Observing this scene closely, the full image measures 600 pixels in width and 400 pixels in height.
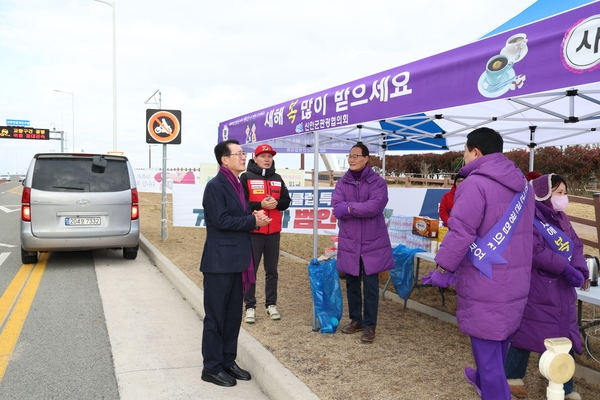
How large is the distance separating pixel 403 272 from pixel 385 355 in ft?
5.88

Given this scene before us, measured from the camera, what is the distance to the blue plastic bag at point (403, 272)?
5.54 meters

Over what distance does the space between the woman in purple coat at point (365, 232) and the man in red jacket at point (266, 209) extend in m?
0.83

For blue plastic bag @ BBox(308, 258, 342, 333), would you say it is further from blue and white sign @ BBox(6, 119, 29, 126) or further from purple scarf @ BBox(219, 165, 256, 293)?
blue and white sign @ BBox(6, 119, 29, 126)

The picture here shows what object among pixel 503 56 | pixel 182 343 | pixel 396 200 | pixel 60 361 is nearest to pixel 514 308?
pixel 503 56

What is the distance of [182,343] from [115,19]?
21.1 meters

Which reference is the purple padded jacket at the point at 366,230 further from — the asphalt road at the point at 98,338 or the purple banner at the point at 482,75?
the asphalt road at the point at 98,338

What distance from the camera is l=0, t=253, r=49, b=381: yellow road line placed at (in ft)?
13.4

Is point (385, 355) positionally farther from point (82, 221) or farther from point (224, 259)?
point (82, 221)

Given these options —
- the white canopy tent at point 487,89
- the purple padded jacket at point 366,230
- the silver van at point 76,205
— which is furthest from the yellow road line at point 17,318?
the white canopy tent at point 487,89

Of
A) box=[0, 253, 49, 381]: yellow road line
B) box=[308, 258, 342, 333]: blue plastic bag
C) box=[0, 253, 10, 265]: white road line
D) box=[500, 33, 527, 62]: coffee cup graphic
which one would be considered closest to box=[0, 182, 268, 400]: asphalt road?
box=[0, 253, 49, 381]: yellow road line

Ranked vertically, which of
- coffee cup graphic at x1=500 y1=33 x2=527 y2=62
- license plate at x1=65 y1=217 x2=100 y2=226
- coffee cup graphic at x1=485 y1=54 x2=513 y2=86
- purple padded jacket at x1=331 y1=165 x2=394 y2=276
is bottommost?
license plate at x1=65 y1=217 x2=100 y2=226

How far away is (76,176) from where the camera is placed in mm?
7578

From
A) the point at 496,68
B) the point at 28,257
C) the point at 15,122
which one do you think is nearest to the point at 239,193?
the point at 496,68

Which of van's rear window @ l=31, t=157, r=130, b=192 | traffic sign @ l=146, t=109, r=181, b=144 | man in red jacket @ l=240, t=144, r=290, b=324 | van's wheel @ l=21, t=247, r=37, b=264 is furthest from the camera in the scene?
traffic sign @ l=146, t=109, r=181, b=144
